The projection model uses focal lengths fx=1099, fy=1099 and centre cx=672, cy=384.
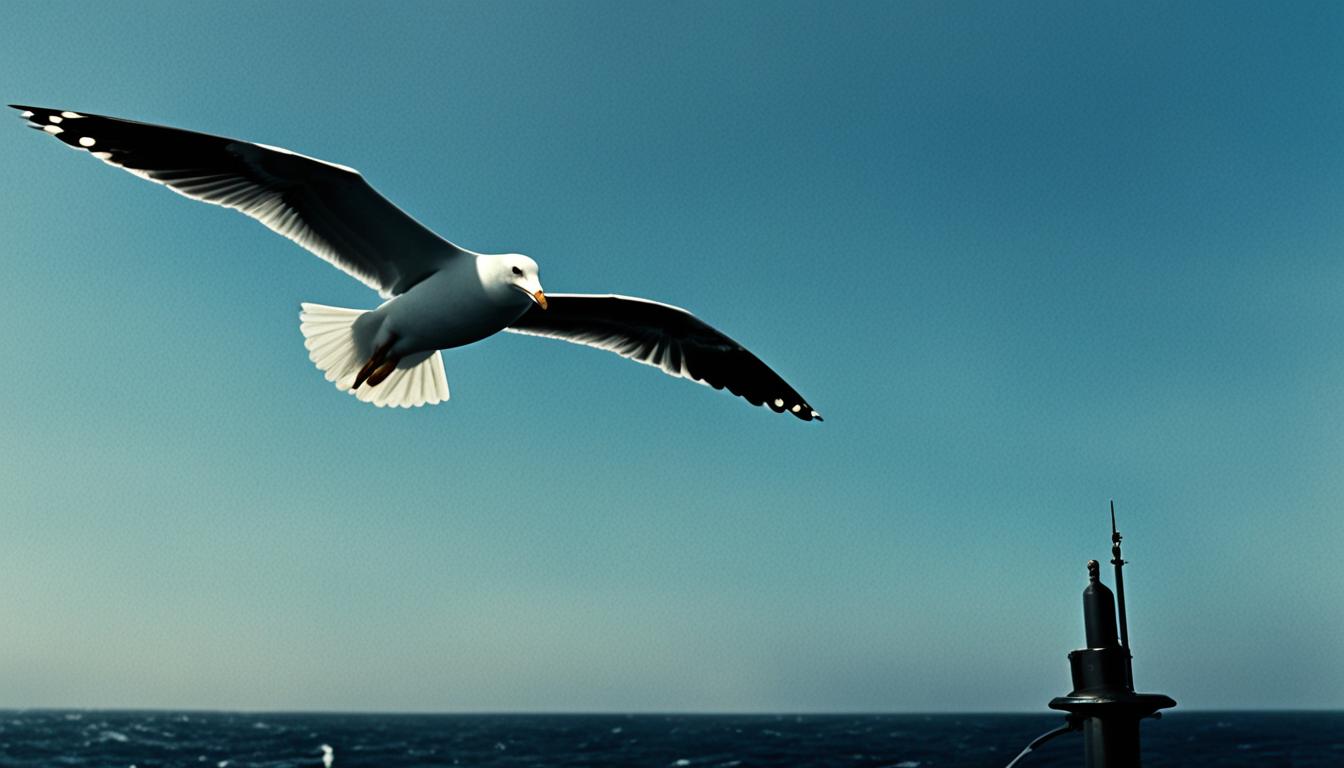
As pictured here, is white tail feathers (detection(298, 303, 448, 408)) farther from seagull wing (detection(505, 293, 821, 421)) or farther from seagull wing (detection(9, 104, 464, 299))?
seagull wing (detection(505, 293, 821, 421))

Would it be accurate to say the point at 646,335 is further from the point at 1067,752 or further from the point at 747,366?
the point at 1067,752

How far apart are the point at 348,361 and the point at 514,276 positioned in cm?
247

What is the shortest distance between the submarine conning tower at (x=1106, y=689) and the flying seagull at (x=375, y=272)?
444 centimetres

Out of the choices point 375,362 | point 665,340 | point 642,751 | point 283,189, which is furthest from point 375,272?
point 642,751

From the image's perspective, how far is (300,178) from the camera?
8445mm

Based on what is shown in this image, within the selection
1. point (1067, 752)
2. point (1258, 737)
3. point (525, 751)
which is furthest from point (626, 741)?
point (1258, 737)

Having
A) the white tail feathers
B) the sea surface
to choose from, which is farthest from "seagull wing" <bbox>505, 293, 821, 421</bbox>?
the sea surface

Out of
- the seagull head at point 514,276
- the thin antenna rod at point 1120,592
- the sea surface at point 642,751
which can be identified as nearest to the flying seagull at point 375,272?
the seagull head at point 514,276

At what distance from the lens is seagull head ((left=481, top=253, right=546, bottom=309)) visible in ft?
25.1

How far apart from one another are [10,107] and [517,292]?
3990 mm

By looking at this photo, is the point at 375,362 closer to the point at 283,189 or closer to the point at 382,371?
the point at 382,371

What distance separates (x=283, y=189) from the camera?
8609mm

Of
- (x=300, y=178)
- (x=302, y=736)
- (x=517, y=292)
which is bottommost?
(x=302, y=736)

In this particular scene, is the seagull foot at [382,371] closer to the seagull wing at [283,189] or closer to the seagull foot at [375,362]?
the seagull foot at [375,362]
